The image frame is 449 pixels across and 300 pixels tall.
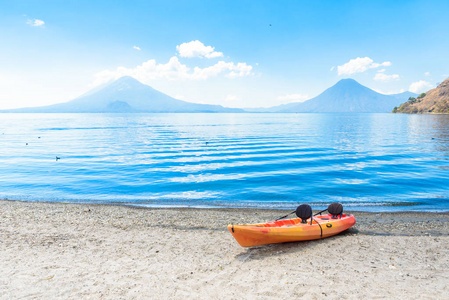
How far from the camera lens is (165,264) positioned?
9484mm

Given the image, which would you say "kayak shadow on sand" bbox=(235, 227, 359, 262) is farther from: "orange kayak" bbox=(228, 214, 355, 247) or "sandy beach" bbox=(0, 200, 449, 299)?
"orange kayak" bbox=(228, 214, 355, 247)

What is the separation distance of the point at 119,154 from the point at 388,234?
3677 cm

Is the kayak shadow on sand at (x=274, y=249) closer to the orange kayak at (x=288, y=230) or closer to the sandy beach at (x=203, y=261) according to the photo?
the sandy beach at (x=203, y=261)

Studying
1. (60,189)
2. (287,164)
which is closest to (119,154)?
→ (60,189)

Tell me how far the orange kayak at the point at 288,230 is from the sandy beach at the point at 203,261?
34 centimetres

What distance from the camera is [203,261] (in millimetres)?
9789

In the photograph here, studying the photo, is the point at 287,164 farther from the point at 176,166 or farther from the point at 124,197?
the point at 124,197

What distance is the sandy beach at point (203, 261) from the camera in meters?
7.80

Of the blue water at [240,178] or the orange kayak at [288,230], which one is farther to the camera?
the blue water at [240,178]

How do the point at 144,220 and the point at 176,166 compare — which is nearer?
the point at 144,220

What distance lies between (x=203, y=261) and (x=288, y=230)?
Result: 358 cm

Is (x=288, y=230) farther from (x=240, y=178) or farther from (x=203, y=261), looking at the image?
(x=240, y=178)

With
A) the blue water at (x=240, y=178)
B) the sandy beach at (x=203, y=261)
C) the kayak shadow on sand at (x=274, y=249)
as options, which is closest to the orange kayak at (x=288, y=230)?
the kayak shadow on sand at (x=274, y=249)

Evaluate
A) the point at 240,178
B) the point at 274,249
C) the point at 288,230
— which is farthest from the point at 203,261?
the point at 240,178
